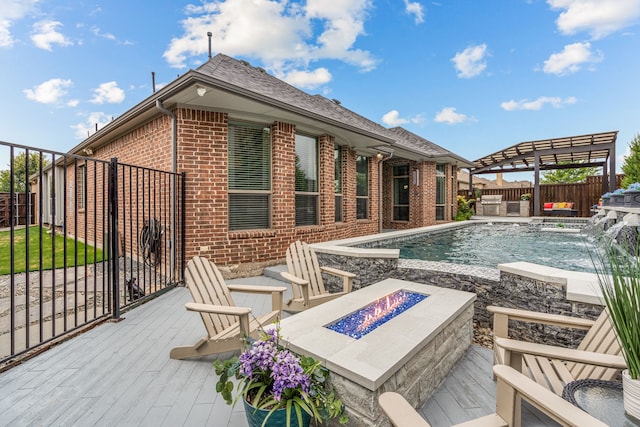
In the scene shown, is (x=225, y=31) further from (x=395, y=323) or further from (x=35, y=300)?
(x=395, y=323)

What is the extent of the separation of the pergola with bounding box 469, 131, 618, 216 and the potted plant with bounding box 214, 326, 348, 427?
52.9 ft

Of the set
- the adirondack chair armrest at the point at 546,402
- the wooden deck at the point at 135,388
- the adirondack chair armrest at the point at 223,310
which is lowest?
the wooden deck at the point at 135,388

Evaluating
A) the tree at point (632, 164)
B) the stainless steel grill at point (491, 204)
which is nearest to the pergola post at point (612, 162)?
the tree at point (632, 164)

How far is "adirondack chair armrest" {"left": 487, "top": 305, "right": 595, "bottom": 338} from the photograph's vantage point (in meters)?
Answer: 2.21

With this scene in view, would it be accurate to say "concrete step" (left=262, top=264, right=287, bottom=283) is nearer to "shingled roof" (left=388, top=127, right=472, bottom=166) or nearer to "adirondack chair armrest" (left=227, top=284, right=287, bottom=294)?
"adirondack chair armrest" (left=227, top=284, right=287, bottom=294)

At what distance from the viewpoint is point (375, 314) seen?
2.75 metres

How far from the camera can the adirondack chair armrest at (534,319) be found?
87.2 inches

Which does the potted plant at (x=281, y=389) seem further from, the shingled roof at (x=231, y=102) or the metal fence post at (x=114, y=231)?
the shingled roof at (x=231, y=102)

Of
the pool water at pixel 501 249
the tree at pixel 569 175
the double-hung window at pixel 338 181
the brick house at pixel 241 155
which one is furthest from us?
the tree at pixel 569 175

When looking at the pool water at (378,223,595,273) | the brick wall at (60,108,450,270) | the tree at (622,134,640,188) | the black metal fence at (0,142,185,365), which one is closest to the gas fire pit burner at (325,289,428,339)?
the black metal fence at (0,142,185,365)

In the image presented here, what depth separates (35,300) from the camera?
4.72 metres

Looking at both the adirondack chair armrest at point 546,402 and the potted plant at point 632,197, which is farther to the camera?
the potted plant at point 632,197

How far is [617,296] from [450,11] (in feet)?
35.8

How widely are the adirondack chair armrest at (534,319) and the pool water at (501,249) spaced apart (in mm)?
3249
